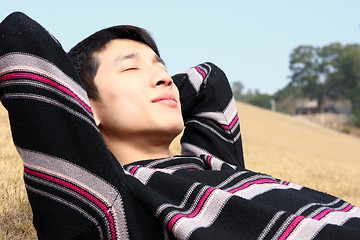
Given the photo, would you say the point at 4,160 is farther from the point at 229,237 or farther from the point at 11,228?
the point at 229,237

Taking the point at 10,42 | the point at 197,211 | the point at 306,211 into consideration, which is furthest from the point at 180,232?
the point at 10,42

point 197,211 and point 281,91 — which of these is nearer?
point 197,211

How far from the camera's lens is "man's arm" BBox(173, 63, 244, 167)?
8.87 ft

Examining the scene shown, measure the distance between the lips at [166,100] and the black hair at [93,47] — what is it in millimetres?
348

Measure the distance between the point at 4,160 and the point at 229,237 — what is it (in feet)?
9.23

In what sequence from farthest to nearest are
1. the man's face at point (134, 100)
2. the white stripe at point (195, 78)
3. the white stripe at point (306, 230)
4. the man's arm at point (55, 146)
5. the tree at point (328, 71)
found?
the tree at point (328, 71) → the white stripe at point (195, 78) → the man's face at point (134, 100) → the man's arm at point (55, 146) → the white stripe at point (306, 230)

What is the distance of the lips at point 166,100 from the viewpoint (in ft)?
7.02

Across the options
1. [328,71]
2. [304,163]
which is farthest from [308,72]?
[304,163]

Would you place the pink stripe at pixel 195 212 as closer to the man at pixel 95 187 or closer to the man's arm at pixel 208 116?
the man at pixel 95 187

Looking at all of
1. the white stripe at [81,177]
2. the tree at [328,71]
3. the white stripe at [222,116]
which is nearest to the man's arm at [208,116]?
the white stripe at [222,116]

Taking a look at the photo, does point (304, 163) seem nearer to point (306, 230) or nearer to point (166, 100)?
point (166, 100)

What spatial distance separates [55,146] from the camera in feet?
5.39

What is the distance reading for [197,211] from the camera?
65.8 inches

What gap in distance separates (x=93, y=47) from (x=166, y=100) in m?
0.61
